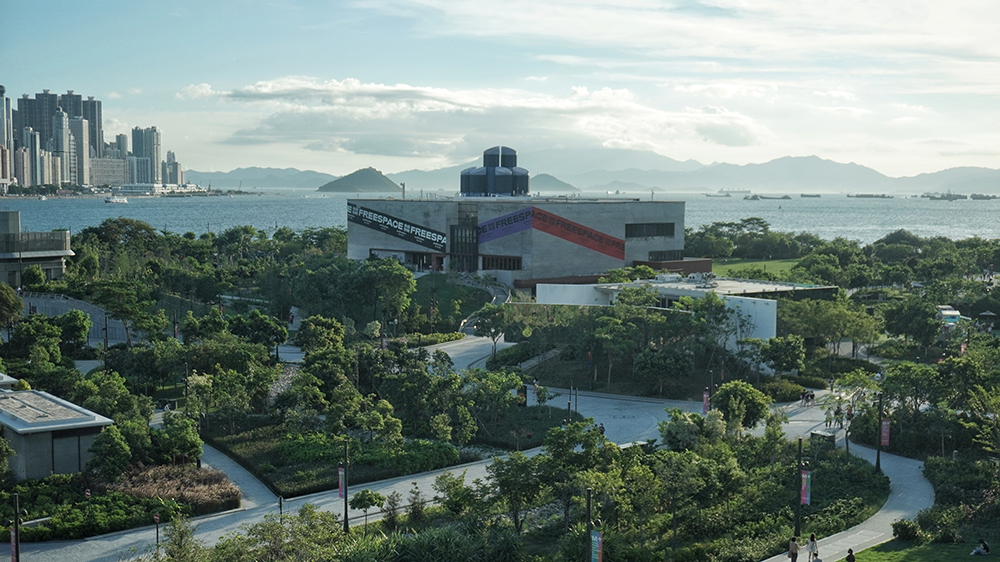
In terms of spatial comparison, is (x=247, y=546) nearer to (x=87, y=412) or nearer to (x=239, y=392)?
(x=87, y=412)

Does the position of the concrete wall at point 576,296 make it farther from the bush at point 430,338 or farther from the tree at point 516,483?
the tree at point 516,483

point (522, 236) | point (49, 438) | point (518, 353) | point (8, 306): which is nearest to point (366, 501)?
point (49, 438)

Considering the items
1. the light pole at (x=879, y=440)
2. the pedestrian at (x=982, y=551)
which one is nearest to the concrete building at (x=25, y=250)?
the light pole at (x=879, y=440)

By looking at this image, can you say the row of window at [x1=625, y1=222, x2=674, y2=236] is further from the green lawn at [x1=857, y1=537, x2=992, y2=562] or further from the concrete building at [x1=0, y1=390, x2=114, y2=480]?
the green lawn at [x1=857, y1=537, x2=992, y2=562]

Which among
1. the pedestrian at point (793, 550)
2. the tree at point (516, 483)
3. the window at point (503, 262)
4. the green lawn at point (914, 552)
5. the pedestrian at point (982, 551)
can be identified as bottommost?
the green lawn at point (914, 552)

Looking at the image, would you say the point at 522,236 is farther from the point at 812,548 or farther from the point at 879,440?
the point at 812,548

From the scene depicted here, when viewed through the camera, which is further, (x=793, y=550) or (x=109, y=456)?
(x=109, y=456)

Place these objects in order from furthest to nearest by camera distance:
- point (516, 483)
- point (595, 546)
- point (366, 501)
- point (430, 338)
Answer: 1. point (430, 338)
2. point (366, 501)
3. point (516, 483)
4. point (595, 546)
